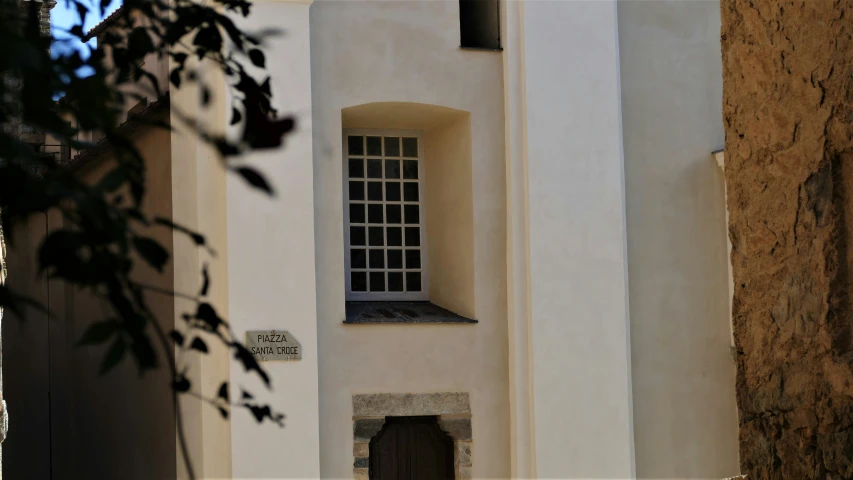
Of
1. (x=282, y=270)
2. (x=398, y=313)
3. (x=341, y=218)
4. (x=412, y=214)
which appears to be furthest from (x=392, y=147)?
(x=282, y=270)

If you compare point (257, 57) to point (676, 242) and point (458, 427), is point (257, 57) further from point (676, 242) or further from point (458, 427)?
point (676, 242)

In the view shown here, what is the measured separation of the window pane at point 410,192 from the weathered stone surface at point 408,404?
2128mm

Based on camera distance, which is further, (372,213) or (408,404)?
(372,213)

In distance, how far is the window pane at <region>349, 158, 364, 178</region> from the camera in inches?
475

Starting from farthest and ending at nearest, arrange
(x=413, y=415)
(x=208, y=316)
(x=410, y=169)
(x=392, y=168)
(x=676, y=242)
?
(x=410, y=169)
(x=392, y=168)
(x=676, y=242)
(x=413, y=415)
(x=208, y=316)

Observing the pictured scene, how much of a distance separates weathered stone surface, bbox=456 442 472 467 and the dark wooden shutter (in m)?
0.20

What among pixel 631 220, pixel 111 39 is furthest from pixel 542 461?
pixel 111 39

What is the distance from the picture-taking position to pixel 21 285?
1745 cm

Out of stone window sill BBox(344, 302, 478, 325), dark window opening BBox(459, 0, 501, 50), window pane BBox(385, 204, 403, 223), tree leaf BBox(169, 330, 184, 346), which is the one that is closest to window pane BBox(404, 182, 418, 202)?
window pane BBox(385, 204, 403, 223)

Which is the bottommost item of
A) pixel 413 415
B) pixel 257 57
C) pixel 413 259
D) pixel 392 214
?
pixel 413 415

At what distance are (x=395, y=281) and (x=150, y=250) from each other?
1041cm

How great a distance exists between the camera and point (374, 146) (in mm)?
12156

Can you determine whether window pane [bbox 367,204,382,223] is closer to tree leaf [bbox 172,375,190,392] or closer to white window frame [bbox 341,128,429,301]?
white window frame [bbox 341,128,429,301]

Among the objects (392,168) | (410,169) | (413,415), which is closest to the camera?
(413,415)
